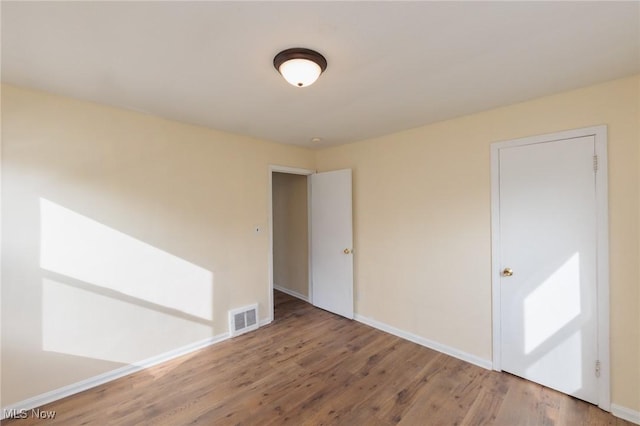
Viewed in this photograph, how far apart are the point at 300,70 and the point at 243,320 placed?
280 centimetres

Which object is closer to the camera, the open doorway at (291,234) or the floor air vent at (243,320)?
the floor air vent at (243,320)

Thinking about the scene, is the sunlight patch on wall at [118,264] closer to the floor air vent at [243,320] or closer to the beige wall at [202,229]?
the beige wall at [202,229]

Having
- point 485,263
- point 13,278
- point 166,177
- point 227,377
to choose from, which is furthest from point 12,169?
point 485,263

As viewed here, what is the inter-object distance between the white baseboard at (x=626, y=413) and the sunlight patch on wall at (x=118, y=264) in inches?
137

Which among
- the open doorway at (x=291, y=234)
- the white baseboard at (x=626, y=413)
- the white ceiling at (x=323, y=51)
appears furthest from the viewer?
the open doorway at (x=291, y=234)

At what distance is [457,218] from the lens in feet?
8.69

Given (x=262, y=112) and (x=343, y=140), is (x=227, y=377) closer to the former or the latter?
(x=262, y=112)

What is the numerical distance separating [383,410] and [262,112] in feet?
8.79

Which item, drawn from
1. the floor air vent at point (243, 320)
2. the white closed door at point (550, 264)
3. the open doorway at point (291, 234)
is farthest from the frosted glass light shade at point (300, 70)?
the floor air vent at point (243, 320)

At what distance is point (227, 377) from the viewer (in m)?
2.34

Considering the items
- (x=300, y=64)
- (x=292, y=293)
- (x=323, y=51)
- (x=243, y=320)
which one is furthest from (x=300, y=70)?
(x=292, y=293)

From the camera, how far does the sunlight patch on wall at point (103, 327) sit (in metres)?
2.06

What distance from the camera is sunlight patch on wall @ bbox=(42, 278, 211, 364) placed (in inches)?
81.0

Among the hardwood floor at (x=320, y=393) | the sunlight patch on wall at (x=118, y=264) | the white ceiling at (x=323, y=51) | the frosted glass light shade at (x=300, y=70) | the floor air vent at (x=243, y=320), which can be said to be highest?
the white ceiling at (x=323, y=51)
